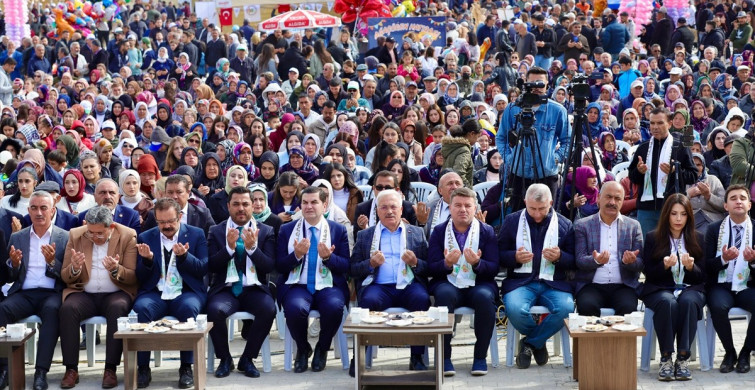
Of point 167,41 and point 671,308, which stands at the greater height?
point 167,41

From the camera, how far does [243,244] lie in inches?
322

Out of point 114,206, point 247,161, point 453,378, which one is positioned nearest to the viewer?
point 453,378

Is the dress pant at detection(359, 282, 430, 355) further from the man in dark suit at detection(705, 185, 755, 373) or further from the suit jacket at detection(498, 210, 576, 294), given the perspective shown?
the man in dark suit at detection(705, 185, 755, 373)

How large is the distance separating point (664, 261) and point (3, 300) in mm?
4576

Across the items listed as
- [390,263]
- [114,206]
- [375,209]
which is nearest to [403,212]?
[375,209]

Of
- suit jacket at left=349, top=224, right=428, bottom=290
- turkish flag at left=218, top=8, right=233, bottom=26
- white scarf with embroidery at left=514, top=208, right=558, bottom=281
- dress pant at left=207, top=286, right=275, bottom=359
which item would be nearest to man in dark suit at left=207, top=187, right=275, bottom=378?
dress pant at left=207, top=286, right=275, bottom=359

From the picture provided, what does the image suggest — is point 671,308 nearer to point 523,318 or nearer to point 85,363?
point 523,318

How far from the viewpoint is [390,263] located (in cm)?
827

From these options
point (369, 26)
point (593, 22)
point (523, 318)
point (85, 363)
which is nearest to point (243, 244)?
point (85, 363)

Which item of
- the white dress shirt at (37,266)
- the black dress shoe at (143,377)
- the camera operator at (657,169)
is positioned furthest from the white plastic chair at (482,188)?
the white dress shirt at (37,266)

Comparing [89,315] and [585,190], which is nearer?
[89,315]

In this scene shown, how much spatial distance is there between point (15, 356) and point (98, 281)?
0.85 meters

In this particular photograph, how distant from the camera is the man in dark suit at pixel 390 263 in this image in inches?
318

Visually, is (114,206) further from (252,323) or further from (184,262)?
(252,323)
